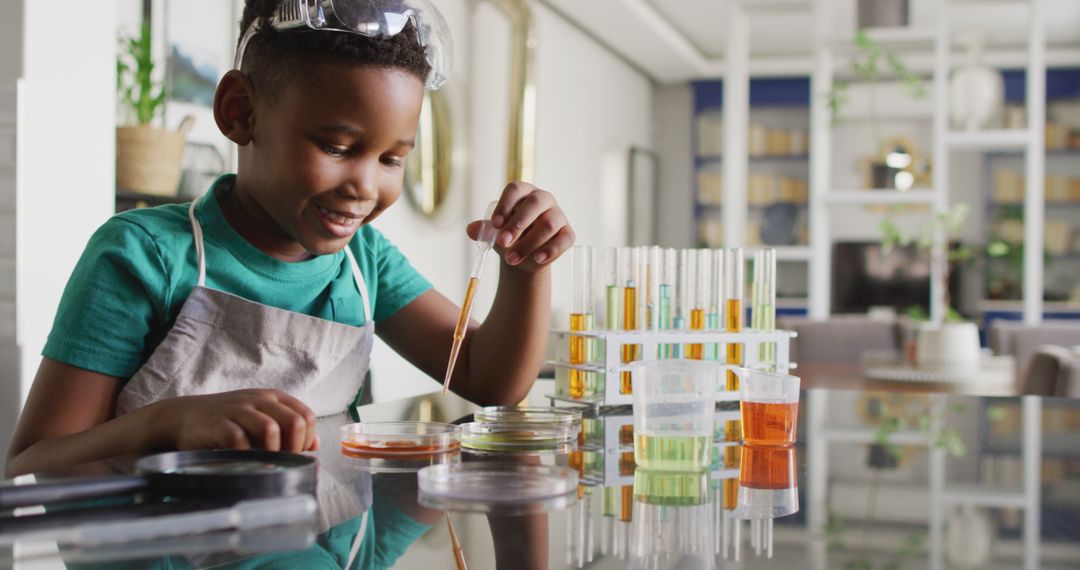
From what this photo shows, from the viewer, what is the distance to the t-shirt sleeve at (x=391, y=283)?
1.35 m

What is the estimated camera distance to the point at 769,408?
85cm

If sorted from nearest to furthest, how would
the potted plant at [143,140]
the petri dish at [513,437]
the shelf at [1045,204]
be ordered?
1. the petri dish at [513,437]
2. the potted plant at [143,140]
3. the shelf at [1045,204]

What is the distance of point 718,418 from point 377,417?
33cm

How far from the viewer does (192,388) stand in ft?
3.18

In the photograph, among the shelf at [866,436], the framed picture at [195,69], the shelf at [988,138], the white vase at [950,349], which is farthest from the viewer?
the shelf at [988,138]

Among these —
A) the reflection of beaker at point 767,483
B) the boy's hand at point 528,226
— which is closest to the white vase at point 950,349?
the boy's hand at point 528,226

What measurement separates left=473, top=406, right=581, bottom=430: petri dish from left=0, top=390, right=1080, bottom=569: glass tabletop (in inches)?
1.1

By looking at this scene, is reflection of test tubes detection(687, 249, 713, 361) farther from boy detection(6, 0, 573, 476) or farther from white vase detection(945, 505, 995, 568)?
white vase detection(945, 505, 995, 568)

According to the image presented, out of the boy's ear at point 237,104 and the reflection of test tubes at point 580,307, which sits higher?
the boy's ear at point 237,104

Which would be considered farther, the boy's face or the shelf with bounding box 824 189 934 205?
the shelf with bounding box 824 189 934 205

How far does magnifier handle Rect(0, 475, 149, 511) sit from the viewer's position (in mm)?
521

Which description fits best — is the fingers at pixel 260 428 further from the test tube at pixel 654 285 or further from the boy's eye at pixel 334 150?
the test tube at pixel 654 285

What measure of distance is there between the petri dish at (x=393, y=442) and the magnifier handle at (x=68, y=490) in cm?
22

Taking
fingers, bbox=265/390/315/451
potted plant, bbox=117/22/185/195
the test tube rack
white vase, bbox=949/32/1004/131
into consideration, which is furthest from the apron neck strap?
white vase, bbox=949/32/1004/131
